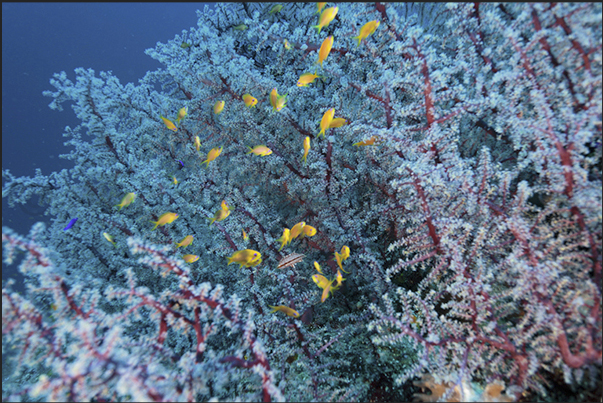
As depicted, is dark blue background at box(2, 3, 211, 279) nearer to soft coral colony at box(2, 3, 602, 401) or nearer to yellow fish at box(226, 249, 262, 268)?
soft coral colony at box(2, 3, 602, 401)

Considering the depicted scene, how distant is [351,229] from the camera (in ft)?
8.70

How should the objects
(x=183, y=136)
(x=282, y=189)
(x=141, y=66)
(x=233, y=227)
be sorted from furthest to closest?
(x=141, y=66)
(x=183, y=136)
(x=282, y=189)
(x=233, y=227)

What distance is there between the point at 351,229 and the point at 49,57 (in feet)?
174

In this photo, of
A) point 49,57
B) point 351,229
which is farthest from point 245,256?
point 49,57

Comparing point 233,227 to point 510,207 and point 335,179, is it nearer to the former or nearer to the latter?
point 335,179

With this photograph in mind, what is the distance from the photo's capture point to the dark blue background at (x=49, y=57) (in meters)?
28.4

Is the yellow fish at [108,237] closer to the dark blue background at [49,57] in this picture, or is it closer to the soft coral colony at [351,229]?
the soft coral colony at [351,229]

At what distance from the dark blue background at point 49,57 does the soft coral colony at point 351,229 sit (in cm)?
2688

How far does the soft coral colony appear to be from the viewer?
1.47m

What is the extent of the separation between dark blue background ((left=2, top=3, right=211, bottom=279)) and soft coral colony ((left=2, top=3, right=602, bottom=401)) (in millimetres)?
26880

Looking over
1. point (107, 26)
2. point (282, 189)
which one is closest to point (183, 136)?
point (282, 189)

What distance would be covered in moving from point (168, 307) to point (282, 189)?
6.94ft

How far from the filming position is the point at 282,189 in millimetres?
3447

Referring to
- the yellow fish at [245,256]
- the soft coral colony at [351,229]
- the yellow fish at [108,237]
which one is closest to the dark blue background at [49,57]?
the yellow fish at [108,237]
